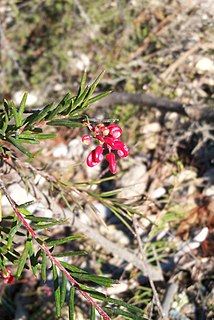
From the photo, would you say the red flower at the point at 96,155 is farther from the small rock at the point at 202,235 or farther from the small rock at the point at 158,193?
the small rock at the point at 158,193

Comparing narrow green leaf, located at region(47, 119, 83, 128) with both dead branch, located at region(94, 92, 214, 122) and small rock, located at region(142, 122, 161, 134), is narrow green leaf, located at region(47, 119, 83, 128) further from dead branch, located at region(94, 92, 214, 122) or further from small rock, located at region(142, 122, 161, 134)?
small rock, located at region(142, 122, 161, 134)

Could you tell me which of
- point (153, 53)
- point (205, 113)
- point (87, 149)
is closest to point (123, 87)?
point (153, 53)

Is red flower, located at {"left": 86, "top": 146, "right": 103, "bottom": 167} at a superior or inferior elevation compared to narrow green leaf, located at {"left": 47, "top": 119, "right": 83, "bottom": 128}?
inferior

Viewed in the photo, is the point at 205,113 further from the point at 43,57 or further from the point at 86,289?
the point at 43,57

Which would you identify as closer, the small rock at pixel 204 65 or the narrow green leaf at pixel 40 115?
the narrow green leaf at pixel 40 115

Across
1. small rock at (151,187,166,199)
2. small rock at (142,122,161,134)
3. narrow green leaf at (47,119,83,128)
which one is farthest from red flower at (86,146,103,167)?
small rock at (142,122,161,134)

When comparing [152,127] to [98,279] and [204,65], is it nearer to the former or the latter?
[204,65]

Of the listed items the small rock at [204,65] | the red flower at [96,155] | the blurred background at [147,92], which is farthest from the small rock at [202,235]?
the small rock at [204,65]

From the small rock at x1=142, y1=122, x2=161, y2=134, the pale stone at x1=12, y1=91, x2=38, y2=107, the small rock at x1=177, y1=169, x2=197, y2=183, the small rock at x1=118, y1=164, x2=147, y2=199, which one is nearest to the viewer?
the small rock at x1=177, y1=169, x2=197, y2=183
